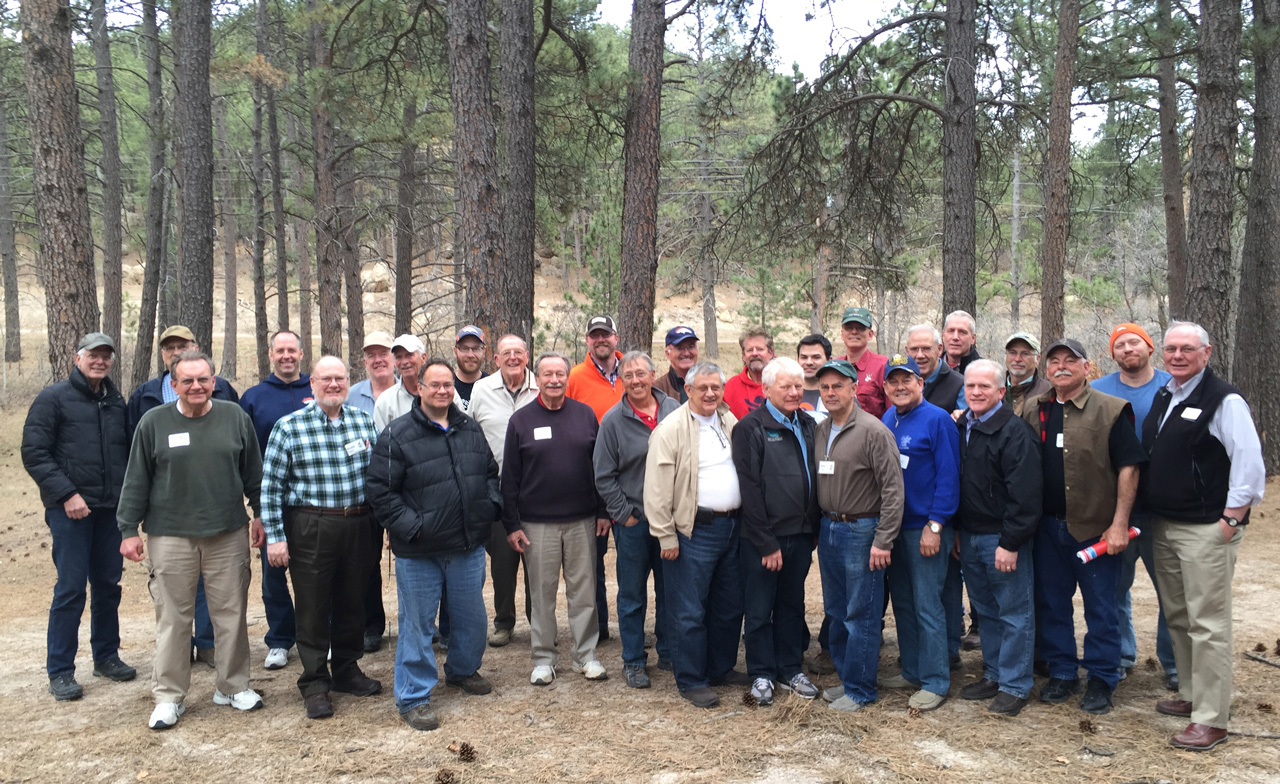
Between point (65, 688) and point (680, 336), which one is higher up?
point (680, 336)

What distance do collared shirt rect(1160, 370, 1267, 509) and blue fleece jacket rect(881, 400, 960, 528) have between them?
1210 millimetres

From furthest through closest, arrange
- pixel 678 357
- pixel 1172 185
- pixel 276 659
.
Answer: pixel 1172 185 → pixel 678 357 → pixel 276 659

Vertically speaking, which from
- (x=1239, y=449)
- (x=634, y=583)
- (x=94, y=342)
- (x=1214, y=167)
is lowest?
(x=634, y=583)

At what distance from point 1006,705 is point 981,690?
245mm

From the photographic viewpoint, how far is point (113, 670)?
545 centimetres

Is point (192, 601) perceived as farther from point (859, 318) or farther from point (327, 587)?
point (859, 318)

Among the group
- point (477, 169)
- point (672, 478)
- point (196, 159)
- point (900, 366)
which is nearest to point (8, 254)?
point (196, 159)

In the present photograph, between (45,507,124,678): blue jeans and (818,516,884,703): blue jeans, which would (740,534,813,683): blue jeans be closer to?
(818,516,884,703): blue jeans

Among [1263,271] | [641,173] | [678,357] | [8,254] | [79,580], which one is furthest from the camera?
[8,254]

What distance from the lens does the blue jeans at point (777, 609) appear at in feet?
16.0

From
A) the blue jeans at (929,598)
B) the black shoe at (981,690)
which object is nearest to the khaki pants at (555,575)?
the blue jeans at (929,598)

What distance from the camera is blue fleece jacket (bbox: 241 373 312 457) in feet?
18.9

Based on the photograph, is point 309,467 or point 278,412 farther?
point 278,412

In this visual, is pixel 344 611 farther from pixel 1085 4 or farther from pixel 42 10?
pixel 1085 4
